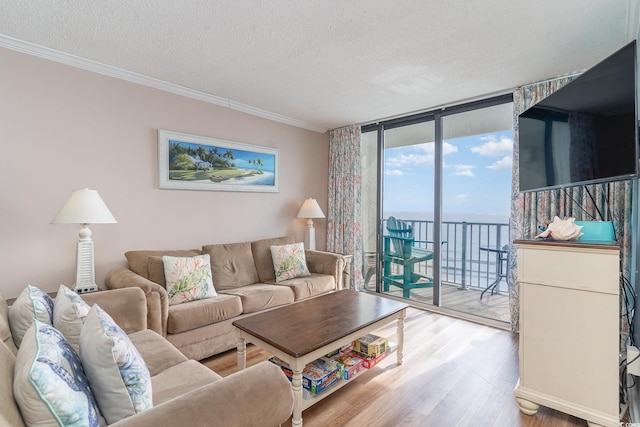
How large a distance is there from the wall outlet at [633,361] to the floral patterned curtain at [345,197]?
2.84 m

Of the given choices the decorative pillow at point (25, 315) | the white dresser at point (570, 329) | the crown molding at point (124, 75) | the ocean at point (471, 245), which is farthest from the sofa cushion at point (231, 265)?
the white dresser at point (570, 329)

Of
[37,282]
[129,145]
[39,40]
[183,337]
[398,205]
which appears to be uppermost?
[39,40]

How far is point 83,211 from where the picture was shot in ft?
7.03

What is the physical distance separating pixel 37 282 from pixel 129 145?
1.33m

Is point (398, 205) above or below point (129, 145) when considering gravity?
below

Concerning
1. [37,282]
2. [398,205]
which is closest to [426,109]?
[398,205]

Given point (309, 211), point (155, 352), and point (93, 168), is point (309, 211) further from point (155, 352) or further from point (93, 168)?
point (155, 352)

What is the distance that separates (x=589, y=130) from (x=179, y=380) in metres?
2.54

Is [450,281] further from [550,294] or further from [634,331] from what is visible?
[550,294]

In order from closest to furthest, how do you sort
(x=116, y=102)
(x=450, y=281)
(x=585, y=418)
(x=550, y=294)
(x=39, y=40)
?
(x=585, y=418), (x=550, y=294), (x=39, y=40), (x=116, y=102), (x=450, y=281)

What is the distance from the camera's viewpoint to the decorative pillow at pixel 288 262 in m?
3.37

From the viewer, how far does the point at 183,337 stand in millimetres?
2312

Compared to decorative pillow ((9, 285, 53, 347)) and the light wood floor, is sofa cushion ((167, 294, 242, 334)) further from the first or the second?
decorative pillow ((9, 285, 53, 347))

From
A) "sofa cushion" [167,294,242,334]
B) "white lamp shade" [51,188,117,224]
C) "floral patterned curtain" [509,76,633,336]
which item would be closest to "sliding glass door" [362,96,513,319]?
"floral patterned curtain" [509,76,633,336]
